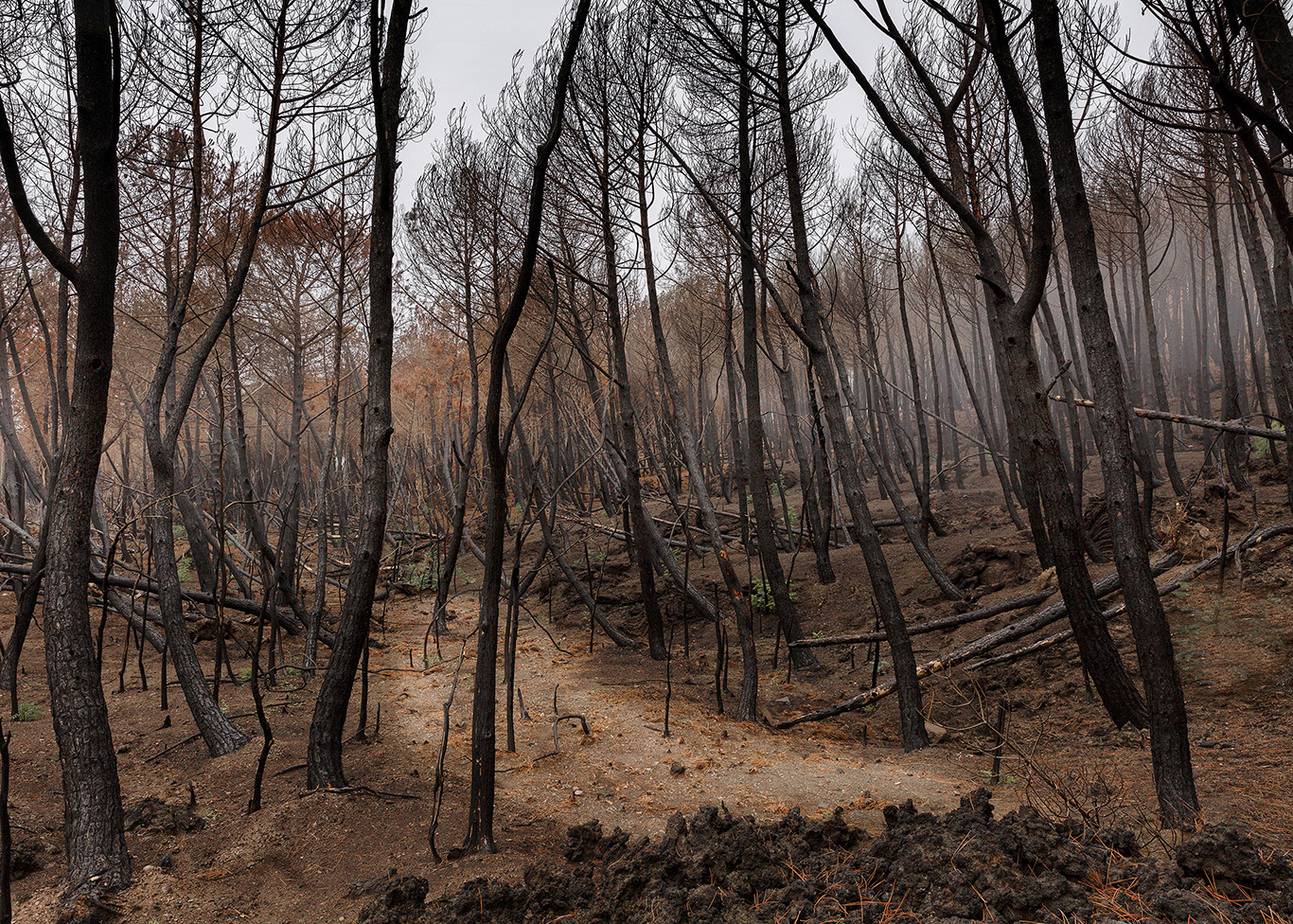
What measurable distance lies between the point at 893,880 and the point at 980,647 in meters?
3.77

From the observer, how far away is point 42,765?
384 centimetres

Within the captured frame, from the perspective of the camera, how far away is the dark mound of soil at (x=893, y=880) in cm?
194

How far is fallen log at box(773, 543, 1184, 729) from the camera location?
5.16 meters

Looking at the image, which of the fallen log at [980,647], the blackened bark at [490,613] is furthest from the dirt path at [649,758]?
the blackened bark at [490,613]

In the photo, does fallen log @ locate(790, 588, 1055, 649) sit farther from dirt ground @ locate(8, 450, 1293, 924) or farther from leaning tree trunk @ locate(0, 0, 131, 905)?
leaning tree trunk @ locate(0, 0, 131, 905)

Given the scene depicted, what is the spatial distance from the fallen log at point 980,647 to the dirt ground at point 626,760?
4.4 inches

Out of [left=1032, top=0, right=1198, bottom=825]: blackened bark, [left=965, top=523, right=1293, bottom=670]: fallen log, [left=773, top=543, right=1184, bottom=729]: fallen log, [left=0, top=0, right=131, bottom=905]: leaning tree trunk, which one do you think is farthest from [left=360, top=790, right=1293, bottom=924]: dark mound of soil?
[left=965, top=523, right=1293, bottom=670]: fallen log

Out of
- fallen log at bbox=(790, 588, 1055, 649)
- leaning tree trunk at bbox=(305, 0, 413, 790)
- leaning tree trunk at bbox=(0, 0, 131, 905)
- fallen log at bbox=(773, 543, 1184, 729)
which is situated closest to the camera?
leaning tree trunk at bbox=(0, 0, 131, 905)

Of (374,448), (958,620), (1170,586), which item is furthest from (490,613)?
(1170,586)

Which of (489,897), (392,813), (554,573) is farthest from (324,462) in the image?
(489,897)

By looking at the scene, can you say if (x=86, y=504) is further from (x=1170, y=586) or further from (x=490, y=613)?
(x=1170, y=586)

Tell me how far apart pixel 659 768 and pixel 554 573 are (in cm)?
602

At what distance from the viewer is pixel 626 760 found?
14.0 feet

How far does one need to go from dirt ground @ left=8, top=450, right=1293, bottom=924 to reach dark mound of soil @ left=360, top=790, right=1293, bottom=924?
380mm
